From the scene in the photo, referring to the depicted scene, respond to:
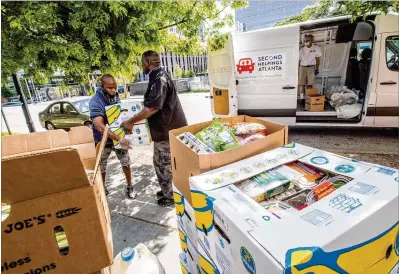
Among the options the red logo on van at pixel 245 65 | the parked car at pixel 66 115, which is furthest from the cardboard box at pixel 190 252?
the parked car at pixel 66 115

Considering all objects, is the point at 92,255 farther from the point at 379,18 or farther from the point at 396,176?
the point at 379,18

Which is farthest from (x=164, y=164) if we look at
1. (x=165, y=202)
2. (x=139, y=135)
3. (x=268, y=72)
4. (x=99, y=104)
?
(x=268, y=72)

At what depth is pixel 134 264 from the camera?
147 centimetres

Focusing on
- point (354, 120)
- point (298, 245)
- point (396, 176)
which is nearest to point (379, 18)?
point (354, 120)

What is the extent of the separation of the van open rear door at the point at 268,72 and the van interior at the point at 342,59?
0.71 meters

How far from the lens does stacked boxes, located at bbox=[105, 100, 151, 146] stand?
3099mm

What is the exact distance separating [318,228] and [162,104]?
2.11 meters

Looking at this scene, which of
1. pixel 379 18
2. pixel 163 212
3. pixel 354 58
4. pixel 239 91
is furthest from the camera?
pixel 354 58

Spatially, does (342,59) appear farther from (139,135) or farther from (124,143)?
(124,143)

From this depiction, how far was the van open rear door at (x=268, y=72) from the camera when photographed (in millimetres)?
4844

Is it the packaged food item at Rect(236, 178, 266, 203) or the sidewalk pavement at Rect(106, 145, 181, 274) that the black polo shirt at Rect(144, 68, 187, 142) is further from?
the packaged food item at Rect(236, 178, 266, 203)

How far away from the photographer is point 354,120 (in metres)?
5.09

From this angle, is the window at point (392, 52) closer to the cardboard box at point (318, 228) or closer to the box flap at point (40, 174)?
the cardboard box at point (318, 228)

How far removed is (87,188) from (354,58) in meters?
7.96
